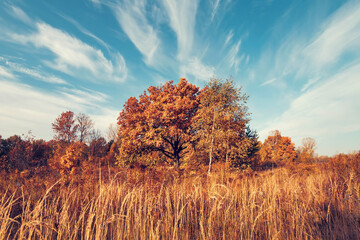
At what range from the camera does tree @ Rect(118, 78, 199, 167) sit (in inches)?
663

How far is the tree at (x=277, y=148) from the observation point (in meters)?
50.8

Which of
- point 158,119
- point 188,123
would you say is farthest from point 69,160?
point 188,123

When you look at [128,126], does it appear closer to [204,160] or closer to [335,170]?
[204,160]

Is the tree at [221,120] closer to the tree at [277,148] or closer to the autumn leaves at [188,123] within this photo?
the autumn leaves at [188,123]

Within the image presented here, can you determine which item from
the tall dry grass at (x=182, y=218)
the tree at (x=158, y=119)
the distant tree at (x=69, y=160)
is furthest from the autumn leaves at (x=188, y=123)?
the tall dry grass at (x=182, y=218)

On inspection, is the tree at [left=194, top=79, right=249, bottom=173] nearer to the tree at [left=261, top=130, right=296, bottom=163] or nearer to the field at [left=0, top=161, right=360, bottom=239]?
the field at [left=0, top=161, right=360, bottom=239]

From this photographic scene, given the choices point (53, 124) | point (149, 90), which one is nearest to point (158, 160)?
point (149, 90)

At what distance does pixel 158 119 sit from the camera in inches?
699

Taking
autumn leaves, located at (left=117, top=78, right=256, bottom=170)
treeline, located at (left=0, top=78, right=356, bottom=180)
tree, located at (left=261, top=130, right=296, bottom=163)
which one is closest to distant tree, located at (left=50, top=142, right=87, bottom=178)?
treeline, located at (left=0, top=78, right=356, bottom=180)

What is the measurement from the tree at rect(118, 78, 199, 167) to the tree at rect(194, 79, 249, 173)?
2.48 metres

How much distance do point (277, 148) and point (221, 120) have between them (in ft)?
159

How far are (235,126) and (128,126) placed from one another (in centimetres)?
1122

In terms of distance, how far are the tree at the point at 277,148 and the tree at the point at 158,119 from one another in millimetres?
41952

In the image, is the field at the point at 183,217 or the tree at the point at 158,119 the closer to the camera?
the field at the point at 183,217
